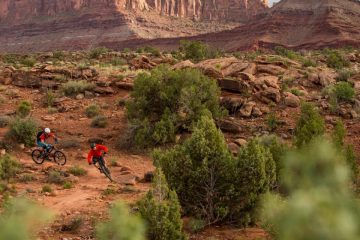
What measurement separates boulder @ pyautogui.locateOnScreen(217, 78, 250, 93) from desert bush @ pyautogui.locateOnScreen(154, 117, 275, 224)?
36.2 ft

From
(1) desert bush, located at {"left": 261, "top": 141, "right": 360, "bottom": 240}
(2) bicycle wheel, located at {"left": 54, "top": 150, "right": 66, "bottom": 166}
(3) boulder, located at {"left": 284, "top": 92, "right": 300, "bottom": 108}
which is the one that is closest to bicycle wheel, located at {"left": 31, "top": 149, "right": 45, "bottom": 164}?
(2) bicycle wheel, located at {"left": 54, "top": 150, "right": 66, "bottom": 166}

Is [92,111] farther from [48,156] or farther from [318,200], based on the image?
[318,200]

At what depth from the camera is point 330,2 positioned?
88312 millimetres

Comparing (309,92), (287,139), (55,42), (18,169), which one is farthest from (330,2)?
(18,169)

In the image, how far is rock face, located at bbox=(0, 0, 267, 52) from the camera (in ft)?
374

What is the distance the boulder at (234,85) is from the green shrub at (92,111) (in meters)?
5.11

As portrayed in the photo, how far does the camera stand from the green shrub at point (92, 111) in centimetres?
1905

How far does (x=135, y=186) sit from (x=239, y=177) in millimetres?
3667

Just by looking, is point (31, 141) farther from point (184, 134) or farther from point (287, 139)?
point (287, 139)

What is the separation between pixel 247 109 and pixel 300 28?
240ft

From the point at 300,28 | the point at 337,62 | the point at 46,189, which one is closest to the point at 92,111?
the point at 46,189

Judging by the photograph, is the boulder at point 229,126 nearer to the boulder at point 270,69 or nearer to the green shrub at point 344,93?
the green shrub at point 344,93

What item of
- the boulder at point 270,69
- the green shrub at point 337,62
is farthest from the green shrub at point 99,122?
the green shrub at point 337,62

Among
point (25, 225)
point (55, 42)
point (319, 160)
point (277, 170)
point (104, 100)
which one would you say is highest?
point (319, 160)
